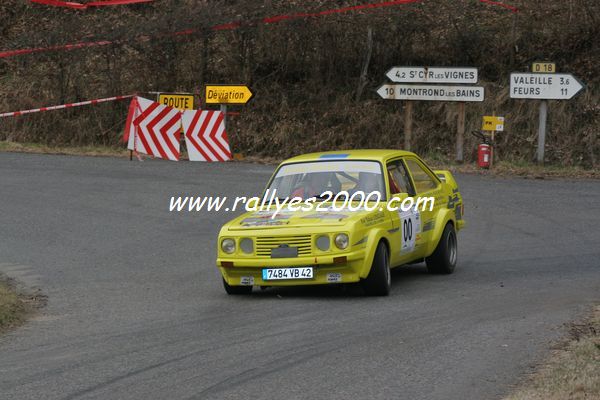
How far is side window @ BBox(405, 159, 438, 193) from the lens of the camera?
43.1 ft

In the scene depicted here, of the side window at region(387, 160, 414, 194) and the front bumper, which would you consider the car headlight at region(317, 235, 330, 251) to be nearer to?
the front bumper

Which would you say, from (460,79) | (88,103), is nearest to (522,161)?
(460,79)

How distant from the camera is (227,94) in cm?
2789

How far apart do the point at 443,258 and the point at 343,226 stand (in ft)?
7.08

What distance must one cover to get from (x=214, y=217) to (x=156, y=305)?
6.85 metres

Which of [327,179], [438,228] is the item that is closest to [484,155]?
[438,228]

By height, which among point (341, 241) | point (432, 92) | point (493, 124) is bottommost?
point (341, 241)

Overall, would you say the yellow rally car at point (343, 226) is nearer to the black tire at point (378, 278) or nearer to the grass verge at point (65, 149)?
the black tire at point (378, 278)

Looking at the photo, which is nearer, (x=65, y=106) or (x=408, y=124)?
(x=408, y=124)

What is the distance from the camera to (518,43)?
93.5 feet

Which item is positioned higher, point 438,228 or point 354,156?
point 354,156

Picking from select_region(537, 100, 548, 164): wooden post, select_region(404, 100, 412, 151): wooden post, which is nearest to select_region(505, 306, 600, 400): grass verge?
select_region(537, 100, 548, 164): wooden post

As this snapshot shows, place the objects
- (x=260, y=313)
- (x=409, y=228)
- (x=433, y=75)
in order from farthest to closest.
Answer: (x=433, y=75), (x=409, y=228), (x=260, y=313)

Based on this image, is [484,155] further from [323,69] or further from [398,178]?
[398,178]
